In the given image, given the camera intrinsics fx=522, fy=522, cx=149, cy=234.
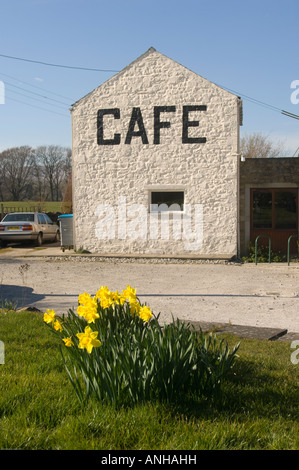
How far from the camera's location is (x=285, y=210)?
1770cm

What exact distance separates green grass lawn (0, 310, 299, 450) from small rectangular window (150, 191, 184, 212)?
519 inches

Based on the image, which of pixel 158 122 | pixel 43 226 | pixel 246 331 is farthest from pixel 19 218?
pixel 246 331

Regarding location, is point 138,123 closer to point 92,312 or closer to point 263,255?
point 263,255

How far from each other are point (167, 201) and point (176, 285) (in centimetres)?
655

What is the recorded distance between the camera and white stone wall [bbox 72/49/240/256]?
17344mm

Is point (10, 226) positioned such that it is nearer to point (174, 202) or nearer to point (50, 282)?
point (174, 202)

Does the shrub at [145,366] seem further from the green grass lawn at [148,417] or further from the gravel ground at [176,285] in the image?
the gravel ground at [176,285]

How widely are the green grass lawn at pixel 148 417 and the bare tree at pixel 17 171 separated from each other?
41.0 meters

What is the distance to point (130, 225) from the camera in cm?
1800

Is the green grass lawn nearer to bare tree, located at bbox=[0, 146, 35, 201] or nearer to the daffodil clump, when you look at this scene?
the daffodil clump

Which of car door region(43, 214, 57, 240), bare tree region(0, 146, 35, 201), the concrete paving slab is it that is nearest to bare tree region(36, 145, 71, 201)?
bare tree region(0, 146, 35, 201)

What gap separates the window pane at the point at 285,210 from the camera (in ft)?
57.9
